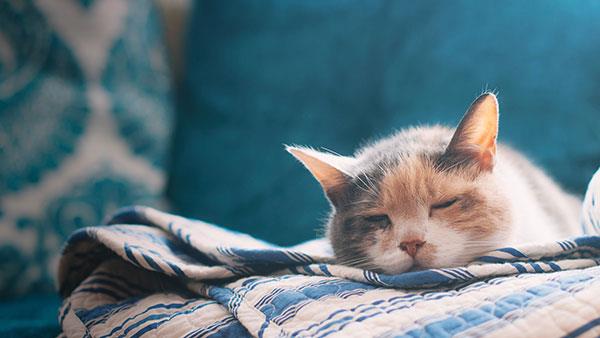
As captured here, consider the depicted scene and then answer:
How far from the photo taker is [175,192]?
152cm

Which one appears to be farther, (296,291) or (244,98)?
(244,98)

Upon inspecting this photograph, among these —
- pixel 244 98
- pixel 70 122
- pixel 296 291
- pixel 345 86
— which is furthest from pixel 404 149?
pixel 70 122

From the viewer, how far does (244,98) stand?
146 cm

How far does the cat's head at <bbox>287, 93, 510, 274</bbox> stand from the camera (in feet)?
Result: 2.44

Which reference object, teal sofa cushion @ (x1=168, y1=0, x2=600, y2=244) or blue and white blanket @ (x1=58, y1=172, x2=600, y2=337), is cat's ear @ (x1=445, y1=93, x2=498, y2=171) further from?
teal sofa cushion @ (x1=168, y1=0, x2=600, y2=244)

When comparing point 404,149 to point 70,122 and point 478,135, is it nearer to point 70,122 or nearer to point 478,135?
point 478,135

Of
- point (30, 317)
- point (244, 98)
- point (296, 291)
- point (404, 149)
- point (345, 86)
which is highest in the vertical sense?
point (345, 86)

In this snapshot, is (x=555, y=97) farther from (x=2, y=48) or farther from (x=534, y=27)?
(x=2, y=48)

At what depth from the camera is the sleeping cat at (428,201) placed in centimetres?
75

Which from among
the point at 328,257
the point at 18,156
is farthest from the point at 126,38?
the point at 328,257

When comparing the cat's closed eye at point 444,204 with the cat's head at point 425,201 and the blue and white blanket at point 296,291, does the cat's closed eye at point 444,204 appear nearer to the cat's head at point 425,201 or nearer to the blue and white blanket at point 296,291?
the cat's head at point 425,201

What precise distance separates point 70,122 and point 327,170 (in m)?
0.82

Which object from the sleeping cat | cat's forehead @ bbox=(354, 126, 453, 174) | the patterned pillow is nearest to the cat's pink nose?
the sleeping cat

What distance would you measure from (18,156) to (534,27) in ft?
4.11
